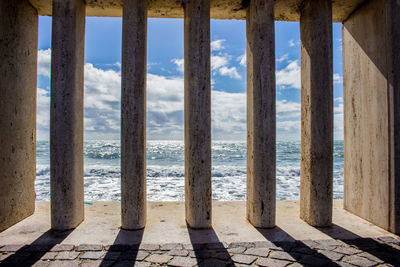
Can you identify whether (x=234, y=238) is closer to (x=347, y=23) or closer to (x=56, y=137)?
(x=56, y=137)

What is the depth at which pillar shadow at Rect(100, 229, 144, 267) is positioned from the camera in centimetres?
316

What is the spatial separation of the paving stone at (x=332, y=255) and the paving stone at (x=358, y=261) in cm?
7

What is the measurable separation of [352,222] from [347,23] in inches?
160

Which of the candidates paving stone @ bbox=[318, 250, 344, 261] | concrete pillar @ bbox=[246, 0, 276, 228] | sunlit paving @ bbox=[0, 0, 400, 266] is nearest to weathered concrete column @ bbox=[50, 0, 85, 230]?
sunlit paving @ bbox=[0, 0, 400, 266]

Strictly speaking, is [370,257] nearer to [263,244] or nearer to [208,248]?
[263,244]

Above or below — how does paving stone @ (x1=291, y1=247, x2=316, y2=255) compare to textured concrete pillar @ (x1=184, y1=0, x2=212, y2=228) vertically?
below

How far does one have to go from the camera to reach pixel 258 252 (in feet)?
11.1

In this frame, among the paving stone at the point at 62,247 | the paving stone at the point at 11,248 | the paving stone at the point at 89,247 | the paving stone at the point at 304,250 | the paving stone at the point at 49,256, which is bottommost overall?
the paving stone at the point at 304,250

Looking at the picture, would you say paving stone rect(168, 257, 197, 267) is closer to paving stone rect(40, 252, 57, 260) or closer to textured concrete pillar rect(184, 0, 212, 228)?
textured concrete pillar rect(184, 0, 212, 228)

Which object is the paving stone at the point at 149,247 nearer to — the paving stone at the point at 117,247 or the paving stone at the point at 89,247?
the paving stone at the point at 117,247

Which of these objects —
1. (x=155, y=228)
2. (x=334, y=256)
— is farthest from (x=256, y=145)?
(x=155, y=228)

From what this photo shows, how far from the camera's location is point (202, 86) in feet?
13.9

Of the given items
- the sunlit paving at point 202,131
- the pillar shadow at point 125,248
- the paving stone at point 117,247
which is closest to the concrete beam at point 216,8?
the sunlit paving at point 202,131

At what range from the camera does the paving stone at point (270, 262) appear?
304 centimetres
